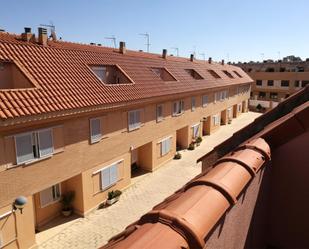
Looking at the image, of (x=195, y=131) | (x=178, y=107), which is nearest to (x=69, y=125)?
(x=178, y=107)

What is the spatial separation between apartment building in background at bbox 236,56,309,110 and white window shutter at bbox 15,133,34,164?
163ft

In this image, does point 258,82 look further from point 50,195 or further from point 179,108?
point 50,195

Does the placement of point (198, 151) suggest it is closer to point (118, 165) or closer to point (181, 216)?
point (118, 165)

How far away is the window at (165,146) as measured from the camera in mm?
22641

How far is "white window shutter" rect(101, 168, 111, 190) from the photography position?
15.8m

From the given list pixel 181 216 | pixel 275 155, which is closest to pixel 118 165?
pixel 275 155

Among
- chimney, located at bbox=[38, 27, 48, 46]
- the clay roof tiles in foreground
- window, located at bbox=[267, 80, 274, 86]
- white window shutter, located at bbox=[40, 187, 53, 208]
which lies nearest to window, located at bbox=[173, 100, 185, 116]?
chimney, located at bbox=[38, 27, 48, 46]

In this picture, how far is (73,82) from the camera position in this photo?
14.5m

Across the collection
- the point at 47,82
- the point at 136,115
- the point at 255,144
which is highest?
the point at 47,82

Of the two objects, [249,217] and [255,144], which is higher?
[255,144]

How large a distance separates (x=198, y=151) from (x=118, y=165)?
468 inches

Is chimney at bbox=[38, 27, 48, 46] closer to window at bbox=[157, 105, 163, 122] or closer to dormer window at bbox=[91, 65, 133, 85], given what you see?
dormer window at bbox=[91, 65, 133, 85]

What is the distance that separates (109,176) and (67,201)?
2.79 metres

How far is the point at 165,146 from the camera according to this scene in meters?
23.1
